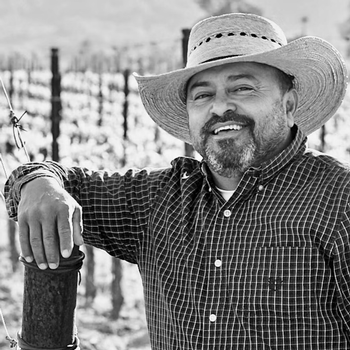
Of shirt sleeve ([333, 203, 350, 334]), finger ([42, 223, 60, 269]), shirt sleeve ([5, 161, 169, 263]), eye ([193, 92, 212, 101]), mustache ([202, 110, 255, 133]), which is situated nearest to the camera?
finger ([42, 223, 60, 269])

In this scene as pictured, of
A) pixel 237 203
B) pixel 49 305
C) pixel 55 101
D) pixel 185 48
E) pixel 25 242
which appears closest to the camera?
pixel 49 305

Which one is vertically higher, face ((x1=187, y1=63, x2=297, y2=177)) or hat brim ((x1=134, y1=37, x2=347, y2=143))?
hat brim ((x1=134, y1=37, x2=347, y2=143))

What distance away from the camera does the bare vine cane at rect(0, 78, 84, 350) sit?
6.29ft

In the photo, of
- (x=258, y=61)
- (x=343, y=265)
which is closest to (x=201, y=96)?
(x=258, y=61)

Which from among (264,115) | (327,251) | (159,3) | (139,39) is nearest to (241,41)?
(264,115)

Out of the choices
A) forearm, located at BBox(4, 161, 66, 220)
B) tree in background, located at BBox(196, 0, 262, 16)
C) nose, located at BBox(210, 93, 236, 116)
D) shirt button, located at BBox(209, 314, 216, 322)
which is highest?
tree in background, located at BBox(196, 0, 262, 16)

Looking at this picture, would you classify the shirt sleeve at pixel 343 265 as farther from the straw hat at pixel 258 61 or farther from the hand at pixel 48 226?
the hand at pixel 48 226

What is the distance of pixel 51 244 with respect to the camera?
1.96 m

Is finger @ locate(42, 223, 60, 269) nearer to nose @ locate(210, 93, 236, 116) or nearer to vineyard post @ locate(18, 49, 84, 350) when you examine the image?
vineyard post @ locate(18, 49, 84, 350)

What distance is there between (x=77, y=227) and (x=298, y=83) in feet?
4.02

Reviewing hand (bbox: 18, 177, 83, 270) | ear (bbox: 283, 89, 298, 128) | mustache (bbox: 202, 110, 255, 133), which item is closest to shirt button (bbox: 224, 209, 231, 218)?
mustache (bbox: 202, 110, 255, 133)

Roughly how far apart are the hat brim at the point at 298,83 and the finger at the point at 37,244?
92 centimetres

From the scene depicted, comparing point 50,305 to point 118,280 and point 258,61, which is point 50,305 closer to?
point 258,61

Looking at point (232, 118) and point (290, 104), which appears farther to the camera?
point (290, 104)
